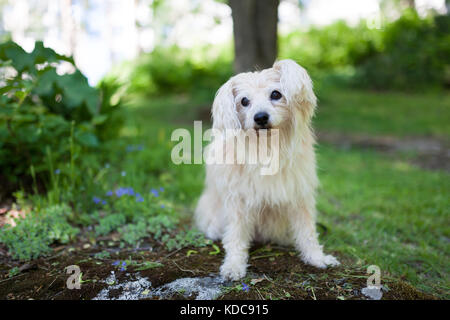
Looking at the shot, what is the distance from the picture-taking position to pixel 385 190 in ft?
14.4

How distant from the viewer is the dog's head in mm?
2256

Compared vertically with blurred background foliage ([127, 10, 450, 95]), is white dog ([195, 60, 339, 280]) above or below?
below

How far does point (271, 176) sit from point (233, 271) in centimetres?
72

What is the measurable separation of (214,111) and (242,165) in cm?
46

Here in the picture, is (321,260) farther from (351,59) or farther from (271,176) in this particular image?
(351,59)

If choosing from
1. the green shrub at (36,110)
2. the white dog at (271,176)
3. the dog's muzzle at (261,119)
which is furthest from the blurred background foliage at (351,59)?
the dog's muzzle at (261,119)

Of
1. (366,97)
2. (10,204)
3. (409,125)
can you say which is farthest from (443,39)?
(10,204)

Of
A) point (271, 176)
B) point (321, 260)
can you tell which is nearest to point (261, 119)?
point (271, 176)

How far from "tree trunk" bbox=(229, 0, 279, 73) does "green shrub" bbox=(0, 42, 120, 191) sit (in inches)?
122

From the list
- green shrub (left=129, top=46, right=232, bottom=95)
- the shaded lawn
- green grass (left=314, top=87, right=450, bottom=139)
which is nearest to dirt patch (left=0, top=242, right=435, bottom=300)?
the shaded lawn

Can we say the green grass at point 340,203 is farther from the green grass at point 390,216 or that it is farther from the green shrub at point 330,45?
the green shrub at point 330,45

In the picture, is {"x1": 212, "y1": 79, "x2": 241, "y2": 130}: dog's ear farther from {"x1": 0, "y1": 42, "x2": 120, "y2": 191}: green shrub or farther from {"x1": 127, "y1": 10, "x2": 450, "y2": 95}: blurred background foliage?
{"x1": 127, "y1": 10, "x2": 450, "y2": 95}: blurred background foliage

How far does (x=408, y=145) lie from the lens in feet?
21.2
